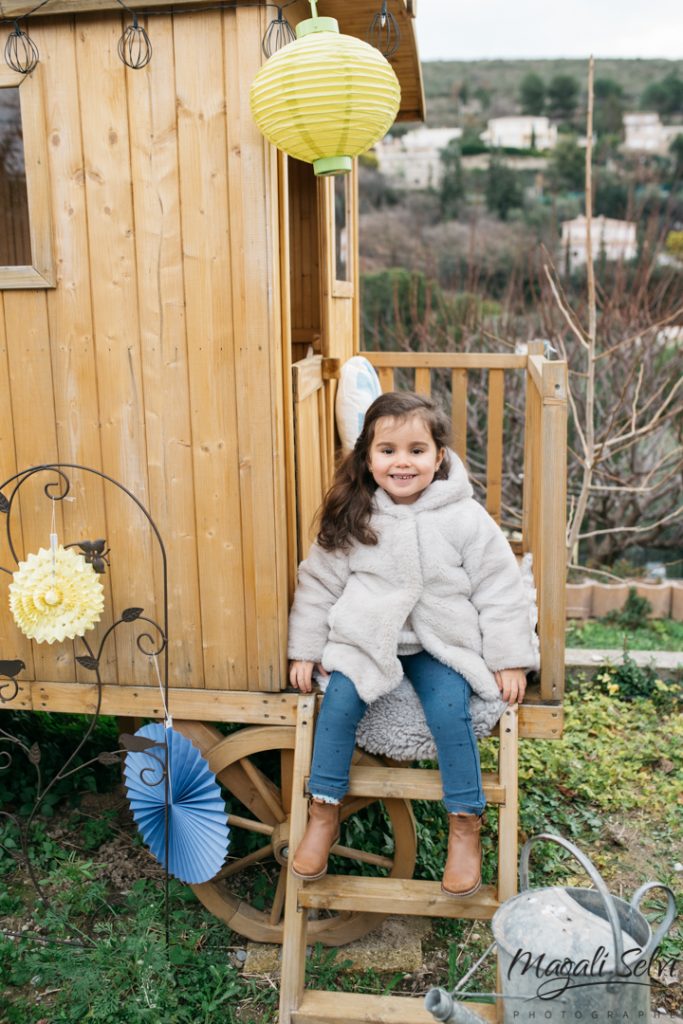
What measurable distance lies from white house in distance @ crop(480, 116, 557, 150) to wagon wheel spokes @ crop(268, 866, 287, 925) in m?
22.3

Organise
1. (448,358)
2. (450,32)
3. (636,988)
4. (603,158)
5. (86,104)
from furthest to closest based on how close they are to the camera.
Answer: (450,32) < (603,158) < (448,358) < (86,104) < (636,988)

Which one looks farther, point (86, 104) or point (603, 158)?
point (603, 158)

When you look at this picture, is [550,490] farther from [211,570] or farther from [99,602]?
[99,602]

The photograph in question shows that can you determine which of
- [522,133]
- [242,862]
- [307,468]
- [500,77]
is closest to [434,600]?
[307,468]

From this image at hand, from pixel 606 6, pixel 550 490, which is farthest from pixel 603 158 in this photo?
pixel 550 490

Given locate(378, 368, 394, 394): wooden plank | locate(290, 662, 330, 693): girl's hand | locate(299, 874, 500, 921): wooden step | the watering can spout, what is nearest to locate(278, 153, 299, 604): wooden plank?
locate(290, 662, 330, 693): girl's hand

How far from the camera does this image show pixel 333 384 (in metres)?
4.14

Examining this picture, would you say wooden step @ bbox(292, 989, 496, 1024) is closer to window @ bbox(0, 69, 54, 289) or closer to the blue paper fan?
the blue paper fan

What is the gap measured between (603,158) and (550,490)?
65.4 feet

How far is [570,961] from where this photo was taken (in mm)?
2166

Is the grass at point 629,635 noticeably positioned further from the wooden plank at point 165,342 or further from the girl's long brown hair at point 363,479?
the wooden plank at point 165,342

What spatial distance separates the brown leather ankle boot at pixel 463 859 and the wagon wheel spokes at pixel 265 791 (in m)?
0.76

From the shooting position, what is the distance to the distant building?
23.5m

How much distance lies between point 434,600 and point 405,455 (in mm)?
467
